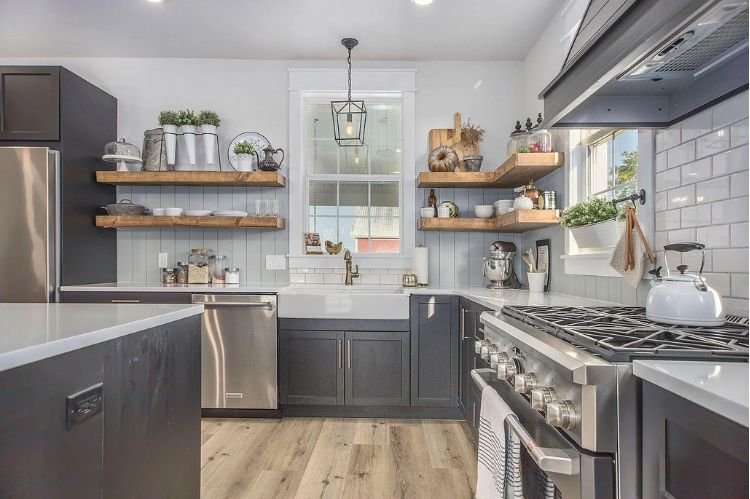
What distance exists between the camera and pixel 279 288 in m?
3.34

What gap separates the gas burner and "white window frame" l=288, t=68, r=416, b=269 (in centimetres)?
224

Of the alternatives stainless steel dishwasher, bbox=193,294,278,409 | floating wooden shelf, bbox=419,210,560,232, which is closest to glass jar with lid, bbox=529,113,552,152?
floating wooden shelf, bbox=419,210,560,232

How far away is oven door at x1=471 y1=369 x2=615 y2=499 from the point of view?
914 millimetres

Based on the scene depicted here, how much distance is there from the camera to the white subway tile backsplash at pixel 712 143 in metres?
1.49

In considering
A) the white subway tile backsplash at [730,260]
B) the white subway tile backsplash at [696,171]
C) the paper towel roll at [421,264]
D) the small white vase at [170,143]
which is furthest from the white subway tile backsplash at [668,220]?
the small white vase at [170,143]

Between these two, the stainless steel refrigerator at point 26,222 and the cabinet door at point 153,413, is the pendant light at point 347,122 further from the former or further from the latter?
the cabinet door at point 153,413

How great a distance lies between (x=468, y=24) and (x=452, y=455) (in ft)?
9.12

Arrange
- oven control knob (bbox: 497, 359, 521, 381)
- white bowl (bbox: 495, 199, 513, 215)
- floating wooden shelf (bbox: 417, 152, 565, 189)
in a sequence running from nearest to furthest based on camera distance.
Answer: oven control knob (bbox: 497, 359, 521, 381)
floating wooden shelf (bbox: 417, 152, 565, 189)
white bowl (bbox: 495, 199, 513, 215)

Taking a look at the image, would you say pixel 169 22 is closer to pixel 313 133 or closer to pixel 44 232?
pixel 313 133

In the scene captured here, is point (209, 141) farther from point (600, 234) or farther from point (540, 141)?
point (600, 234)

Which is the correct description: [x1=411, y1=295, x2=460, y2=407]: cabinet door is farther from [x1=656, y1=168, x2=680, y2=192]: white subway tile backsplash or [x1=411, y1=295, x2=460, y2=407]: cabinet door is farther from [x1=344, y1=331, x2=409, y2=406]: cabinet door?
[x1=656, y1=168, x2=680, y2=192]: white subway tile backsplash

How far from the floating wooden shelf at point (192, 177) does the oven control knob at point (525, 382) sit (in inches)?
106

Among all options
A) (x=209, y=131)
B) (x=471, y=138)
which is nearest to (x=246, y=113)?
(x=209, y=131)

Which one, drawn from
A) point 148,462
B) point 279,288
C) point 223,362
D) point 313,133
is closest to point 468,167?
point 313,133
